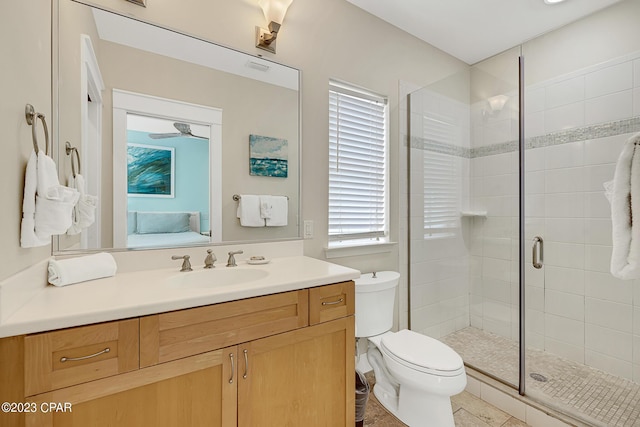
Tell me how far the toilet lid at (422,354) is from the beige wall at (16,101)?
5.16 ft

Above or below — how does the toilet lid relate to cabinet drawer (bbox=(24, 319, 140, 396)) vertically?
below

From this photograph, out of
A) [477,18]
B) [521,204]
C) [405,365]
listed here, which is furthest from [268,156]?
[477,18]

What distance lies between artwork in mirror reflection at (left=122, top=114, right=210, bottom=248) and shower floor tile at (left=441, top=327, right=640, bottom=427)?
2073 millimetres

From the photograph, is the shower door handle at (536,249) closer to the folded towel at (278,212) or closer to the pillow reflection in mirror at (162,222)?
the folded towel at (278,212)

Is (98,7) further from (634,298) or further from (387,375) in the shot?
(634,298)

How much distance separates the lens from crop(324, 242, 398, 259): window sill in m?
1.89

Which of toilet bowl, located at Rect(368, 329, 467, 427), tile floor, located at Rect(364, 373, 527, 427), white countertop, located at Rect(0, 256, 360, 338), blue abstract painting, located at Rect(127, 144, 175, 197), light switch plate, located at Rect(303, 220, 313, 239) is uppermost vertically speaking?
blue abstract painting, located at Rect(127, 144, 175, 197)

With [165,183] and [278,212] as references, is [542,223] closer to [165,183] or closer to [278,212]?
[278,212]

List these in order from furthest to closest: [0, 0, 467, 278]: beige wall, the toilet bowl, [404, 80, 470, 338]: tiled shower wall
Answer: [404, 80, 470, 338]: tiled shower wall, the toilet bowl, [0, 0, 467, 278]: beige wall

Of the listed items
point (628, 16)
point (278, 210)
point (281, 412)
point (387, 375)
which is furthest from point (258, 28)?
point (628, 16)

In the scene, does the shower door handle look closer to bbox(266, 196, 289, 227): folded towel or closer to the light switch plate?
the light switch plate

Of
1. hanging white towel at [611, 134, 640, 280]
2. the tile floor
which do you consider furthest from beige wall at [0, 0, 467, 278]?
hanging white towel at [611, 134, 640, 280]

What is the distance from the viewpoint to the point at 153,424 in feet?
2.87

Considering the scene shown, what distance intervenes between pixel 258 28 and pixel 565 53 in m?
2.28
